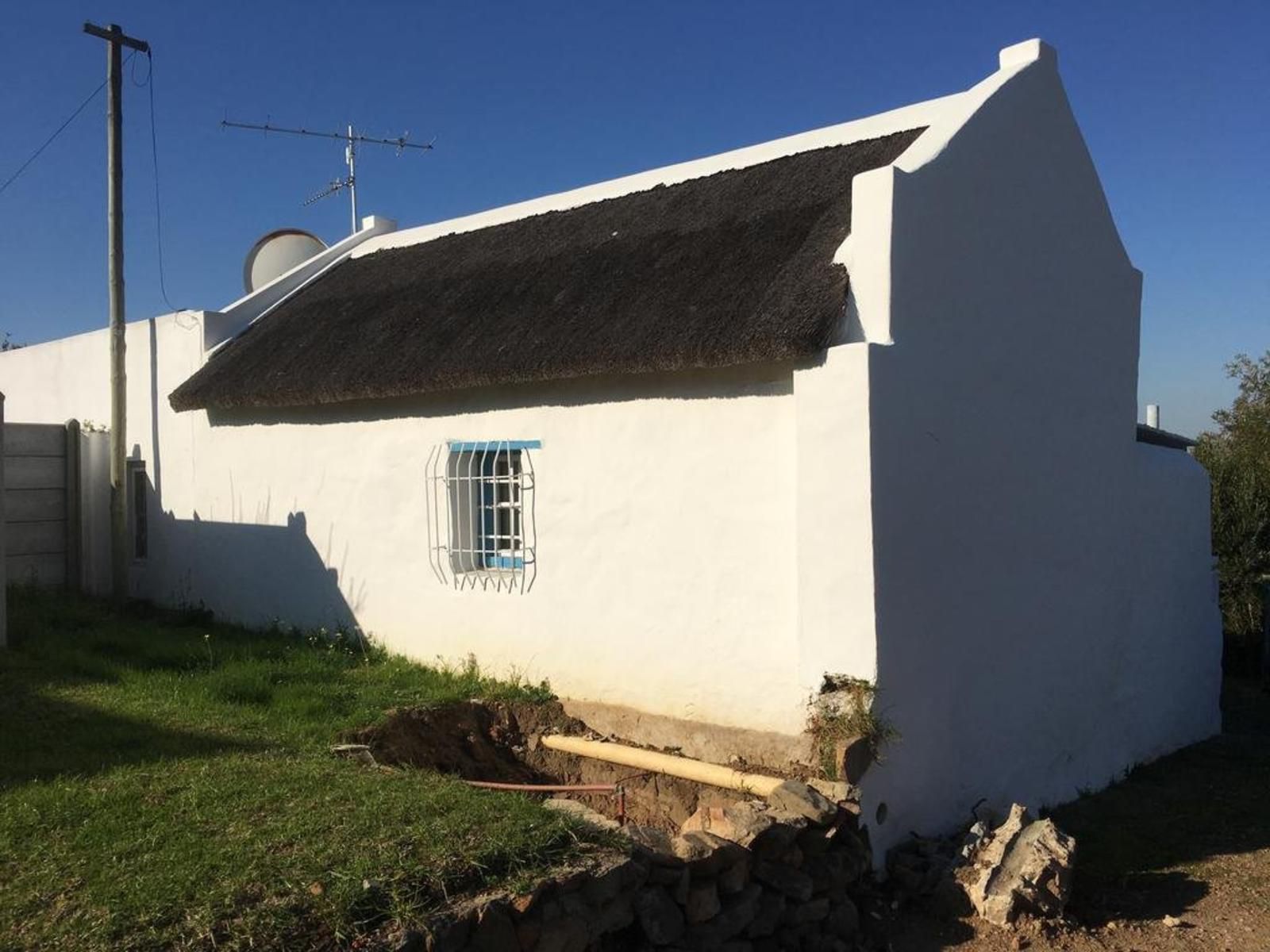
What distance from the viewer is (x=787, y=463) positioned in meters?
6.66

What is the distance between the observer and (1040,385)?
796 cm

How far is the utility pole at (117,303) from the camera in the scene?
38.6ft

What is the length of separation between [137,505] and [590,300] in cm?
790

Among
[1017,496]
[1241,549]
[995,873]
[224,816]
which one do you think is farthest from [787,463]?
[1241,549]

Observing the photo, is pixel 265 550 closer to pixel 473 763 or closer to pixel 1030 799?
pixel 473 763

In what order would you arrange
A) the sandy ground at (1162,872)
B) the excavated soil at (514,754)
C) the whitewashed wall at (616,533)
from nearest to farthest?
the sandy ground at (1162,872) < the whitewashed wall at (616,533) < the excavated soil at (514,754)

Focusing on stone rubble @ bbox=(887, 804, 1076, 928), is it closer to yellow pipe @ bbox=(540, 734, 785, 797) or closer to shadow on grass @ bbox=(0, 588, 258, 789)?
yellow pipe @ bbox=(540, 734, 785, 797)

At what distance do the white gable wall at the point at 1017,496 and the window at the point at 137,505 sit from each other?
10.1m

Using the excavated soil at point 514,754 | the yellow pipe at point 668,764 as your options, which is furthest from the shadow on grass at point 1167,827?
the excavated soil at point 514,754

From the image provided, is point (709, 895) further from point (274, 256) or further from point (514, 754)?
point (274, 256)

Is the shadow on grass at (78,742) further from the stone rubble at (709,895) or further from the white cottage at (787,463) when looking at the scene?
the white cottage at (787,463)

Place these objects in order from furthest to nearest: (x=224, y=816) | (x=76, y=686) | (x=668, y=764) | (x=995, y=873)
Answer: (x=76, y=686), (x=668, y=764), (x=995, y=873), (x=224, y=816)

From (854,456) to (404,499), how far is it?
466 cm

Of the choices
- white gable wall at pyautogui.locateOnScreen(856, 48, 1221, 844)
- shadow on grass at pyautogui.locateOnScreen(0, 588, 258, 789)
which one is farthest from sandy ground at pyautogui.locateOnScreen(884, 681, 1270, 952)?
shadow on grass at pyautogui.locateOnScreen(0, 588, 258, 789)
